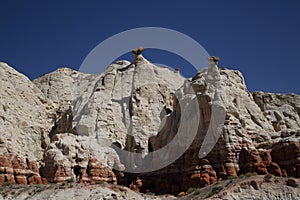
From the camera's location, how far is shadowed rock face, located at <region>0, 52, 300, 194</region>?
183ft

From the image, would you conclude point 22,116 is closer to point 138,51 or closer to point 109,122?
point 109,122

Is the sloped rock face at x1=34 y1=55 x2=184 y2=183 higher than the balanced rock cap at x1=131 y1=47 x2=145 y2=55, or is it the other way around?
the balanced rock cap at x1=131 y1=47 x2=145 y2=55

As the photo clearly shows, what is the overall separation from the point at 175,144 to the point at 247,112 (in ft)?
34.1

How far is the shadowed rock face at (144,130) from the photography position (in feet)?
183

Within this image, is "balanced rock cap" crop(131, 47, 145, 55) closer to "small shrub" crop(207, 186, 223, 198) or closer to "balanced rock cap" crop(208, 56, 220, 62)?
"balanced rock cap" crop(208, 56, 220, 62)

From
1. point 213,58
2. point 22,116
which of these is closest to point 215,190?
point 213,58

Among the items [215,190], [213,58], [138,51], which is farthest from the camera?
[138,51]

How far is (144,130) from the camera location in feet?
230

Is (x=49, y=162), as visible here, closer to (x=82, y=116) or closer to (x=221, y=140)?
(x=82, y=116)

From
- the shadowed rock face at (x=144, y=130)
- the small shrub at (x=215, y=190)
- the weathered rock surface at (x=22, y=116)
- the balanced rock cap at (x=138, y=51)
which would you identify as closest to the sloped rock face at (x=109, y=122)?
the shadowed rock face at (x=144, y=130)

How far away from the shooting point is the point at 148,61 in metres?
87.5

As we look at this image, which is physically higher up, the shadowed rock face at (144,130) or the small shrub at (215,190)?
the shadowed rock face at (144,130)

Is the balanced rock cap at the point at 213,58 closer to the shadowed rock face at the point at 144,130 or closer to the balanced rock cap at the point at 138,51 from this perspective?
the shadowed rock face at the point at 144,130

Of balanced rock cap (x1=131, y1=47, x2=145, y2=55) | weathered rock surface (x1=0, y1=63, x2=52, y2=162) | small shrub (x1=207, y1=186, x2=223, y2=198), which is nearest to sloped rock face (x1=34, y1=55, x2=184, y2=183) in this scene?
balanced rock cap (x1=131, y1=47, x2=145, y2=55)
